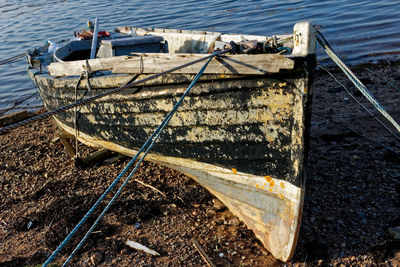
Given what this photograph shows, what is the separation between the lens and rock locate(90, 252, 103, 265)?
4.04m

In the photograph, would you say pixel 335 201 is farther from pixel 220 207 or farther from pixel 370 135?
pixel 370 135

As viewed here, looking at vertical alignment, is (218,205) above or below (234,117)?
below

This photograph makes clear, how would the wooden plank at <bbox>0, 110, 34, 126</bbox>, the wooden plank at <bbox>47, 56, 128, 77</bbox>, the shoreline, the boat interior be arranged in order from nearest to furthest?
the shoreline
the wooden plank at <bbox>47, 56, 128, 77</bbox>
the boat interior
the wooden plank at <bbox>0, 110, 34, 126</bbox>

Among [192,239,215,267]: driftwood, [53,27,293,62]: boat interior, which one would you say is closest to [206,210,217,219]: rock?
[192,239,215,267]: driftwood

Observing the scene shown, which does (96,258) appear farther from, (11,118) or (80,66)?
(11,118)

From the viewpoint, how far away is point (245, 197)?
437 cm

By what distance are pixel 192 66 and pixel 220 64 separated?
333 millimetres

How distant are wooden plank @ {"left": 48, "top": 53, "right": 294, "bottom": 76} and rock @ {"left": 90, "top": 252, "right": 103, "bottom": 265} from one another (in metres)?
2.28

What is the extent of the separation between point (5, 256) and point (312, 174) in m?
4.39

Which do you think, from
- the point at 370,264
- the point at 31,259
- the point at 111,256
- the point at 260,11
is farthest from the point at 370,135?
the point at 260,11

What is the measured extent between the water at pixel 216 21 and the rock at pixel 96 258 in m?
8.68

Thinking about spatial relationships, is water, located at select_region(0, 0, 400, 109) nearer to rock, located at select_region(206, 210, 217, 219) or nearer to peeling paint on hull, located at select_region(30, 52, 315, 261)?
peeling paint on hull, located at select_region(30, 52, 315, 261)

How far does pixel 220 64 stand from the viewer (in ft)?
11.8

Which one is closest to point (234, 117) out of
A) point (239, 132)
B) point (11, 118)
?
point (239, 132)
